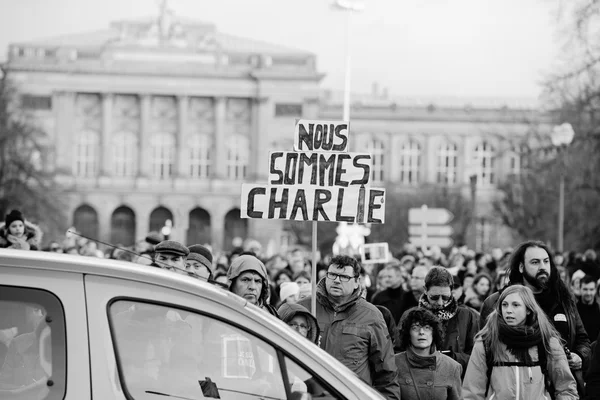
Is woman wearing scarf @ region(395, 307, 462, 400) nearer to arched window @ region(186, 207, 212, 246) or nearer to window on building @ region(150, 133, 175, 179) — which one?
arched window @ region(186, 207, 212, 246)

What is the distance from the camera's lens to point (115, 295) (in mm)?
4961

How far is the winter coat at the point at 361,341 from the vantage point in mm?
7660

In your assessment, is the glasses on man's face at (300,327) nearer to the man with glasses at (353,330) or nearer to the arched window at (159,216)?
the man with glasses at (353,330)

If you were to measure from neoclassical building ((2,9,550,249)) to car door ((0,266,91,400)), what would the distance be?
91.5 metres

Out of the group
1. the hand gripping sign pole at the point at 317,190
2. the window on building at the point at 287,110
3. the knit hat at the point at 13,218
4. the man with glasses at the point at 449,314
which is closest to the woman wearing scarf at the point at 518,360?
the man with glasses at the point at 449,314

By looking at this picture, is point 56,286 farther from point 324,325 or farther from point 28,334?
point 324,325

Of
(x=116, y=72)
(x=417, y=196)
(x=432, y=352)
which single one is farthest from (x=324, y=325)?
(x=116, y=72)

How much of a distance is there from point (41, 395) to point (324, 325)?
3.35m

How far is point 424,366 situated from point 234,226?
9125cm

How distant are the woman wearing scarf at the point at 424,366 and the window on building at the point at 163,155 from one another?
301 feet

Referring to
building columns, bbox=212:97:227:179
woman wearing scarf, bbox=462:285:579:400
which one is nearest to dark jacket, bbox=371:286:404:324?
woman wearing scarf, bbox=462:285:579:400

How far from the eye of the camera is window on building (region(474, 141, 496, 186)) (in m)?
102

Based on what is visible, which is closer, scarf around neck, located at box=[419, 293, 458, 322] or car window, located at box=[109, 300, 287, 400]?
car window, located at box=[109, 300, 287, 400]

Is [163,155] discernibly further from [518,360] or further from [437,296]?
[518,360]
